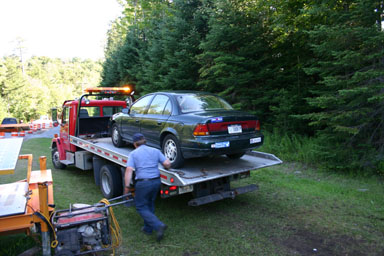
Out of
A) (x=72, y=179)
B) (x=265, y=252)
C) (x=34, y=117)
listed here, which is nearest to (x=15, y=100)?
(x=34, y=117)

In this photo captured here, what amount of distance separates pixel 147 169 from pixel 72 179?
188 inches

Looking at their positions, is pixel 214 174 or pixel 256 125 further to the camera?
pixel 256 125

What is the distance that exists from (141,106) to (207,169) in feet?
7.50

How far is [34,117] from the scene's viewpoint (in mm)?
48969

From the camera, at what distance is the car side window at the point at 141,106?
638cm

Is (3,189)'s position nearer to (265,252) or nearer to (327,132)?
(265,252)

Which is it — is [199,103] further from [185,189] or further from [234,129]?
[185,189]

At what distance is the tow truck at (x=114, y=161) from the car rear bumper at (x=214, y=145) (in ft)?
1.23

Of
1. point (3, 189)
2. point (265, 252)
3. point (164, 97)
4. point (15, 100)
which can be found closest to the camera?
point (265, 252)

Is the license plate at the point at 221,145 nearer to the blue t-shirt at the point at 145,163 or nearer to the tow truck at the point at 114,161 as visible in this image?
the tow truck at the point at 114,161

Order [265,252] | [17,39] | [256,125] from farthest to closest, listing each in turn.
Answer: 1. [17,39]
2. [256,125]
3. [265,252]

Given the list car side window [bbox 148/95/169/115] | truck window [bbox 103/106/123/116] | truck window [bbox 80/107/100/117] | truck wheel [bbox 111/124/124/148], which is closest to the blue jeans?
car side window [bbox 148/95/169/115]

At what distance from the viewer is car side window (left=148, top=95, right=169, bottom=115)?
583 centimetres

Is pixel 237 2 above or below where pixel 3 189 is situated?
above
